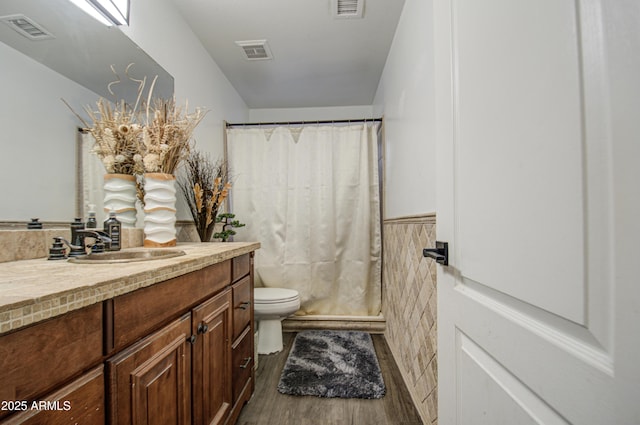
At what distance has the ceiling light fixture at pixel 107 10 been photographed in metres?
1.21

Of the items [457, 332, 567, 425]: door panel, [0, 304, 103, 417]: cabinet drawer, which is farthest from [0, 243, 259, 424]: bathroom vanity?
[457, 332, 567, 425]: door panel

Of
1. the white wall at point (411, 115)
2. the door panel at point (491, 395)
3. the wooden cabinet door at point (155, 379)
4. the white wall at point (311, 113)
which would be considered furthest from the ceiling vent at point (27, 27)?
the white wall at point (311, 113)

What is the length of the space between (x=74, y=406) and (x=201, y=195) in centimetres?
143

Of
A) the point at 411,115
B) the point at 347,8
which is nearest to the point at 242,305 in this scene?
the point at 411,115

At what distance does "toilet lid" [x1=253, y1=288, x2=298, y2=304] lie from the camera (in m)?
2.04

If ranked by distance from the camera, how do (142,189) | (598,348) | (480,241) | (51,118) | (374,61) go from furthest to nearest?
(374,61) → (142,189) → (51,118) → (480,241) → (598,348)

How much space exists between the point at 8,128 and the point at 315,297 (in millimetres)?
2201

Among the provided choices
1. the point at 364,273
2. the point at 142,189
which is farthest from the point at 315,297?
the point at 142,189

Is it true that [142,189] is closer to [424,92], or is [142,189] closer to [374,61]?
[424,92]

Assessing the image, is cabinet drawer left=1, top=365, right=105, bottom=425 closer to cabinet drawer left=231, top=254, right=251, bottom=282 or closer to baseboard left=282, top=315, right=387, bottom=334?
cabinet drawer left=231, top=254, right=251, bottom=282

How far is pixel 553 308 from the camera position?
1.32 ft

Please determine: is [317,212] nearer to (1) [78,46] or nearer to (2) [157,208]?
(2) [157,208]

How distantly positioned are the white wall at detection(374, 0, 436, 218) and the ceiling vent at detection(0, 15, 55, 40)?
1569 millimetres

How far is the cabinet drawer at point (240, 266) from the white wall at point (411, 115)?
38.3 inches
